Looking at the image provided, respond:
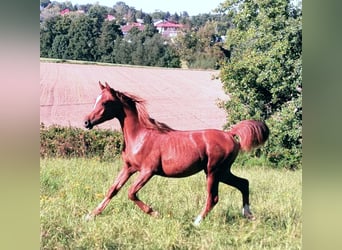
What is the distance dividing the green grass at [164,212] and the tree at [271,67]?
31 cm

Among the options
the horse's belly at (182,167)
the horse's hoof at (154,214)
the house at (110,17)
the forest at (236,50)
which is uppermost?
the house at (110,17)

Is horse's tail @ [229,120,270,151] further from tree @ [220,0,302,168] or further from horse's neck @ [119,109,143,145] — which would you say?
horse's neck @ [119,109,143,145]

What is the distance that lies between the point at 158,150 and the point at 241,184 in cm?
79

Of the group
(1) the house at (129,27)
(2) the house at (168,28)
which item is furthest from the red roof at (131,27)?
(2) the house at (168,28)

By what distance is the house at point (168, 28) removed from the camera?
5.13 metres

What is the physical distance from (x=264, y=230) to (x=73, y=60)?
88.2 inches

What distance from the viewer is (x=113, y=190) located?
4.98m

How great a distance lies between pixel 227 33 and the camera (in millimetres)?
5188

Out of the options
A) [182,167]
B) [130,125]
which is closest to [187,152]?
[182,167]

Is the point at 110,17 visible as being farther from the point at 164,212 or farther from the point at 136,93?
the point at 164,212

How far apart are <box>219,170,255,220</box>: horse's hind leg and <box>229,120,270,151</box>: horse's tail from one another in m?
0.27

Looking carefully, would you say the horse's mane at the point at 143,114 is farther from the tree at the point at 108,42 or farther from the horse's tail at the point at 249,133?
the horse's tail at the point at 249,133
